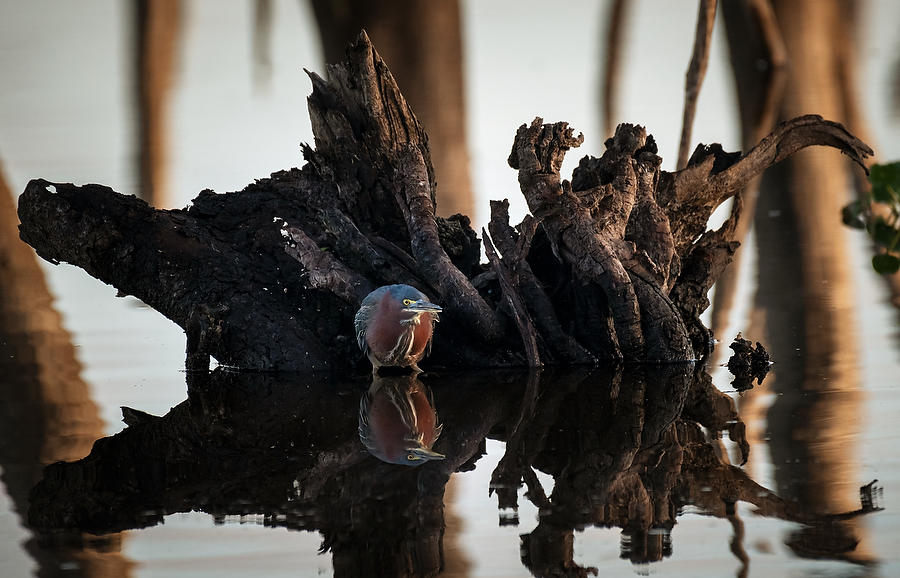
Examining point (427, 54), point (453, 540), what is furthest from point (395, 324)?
point (427, 54)

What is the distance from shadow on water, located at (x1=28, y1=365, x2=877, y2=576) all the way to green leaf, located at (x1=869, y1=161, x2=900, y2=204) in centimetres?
82

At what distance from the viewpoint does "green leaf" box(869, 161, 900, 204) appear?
8.30 feet

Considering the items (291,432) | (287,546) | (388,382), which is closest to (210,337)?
(388,382)

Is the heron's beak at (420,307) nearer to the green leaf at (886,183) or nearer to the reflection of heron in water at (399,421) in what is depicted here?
the reflection of heron in water at (399,421)

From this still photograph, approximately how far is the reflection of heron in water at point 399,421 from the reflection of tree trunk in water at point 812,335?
1069 millimetres

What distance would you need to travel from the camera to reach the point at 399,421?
4.14 metres

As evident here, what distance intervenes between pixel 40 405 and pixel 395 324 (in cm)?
138

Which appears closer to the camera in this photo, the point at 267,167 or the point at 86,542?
the point at 86,542

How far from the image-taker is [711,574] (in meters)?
2.66

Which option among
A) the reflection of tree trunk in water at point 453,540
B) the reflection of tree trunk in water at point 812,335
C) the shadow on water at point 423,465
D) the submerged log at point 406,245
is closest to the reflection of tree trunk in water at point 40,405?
the shadow on water at point 423,465

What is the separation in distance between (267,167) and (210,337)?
5.11 metres

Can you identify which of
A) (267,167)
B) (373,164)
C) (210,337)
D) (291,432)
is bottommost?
(291,432)

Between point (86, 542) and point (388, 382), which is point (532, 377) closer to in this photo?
point (388, 382)

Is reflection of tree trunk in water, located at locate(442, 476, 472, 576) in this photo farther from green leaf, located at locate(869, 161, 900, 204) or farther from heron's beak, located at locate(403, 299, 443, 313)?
heron's beak, located at locate(403, 299, 443, 313)
